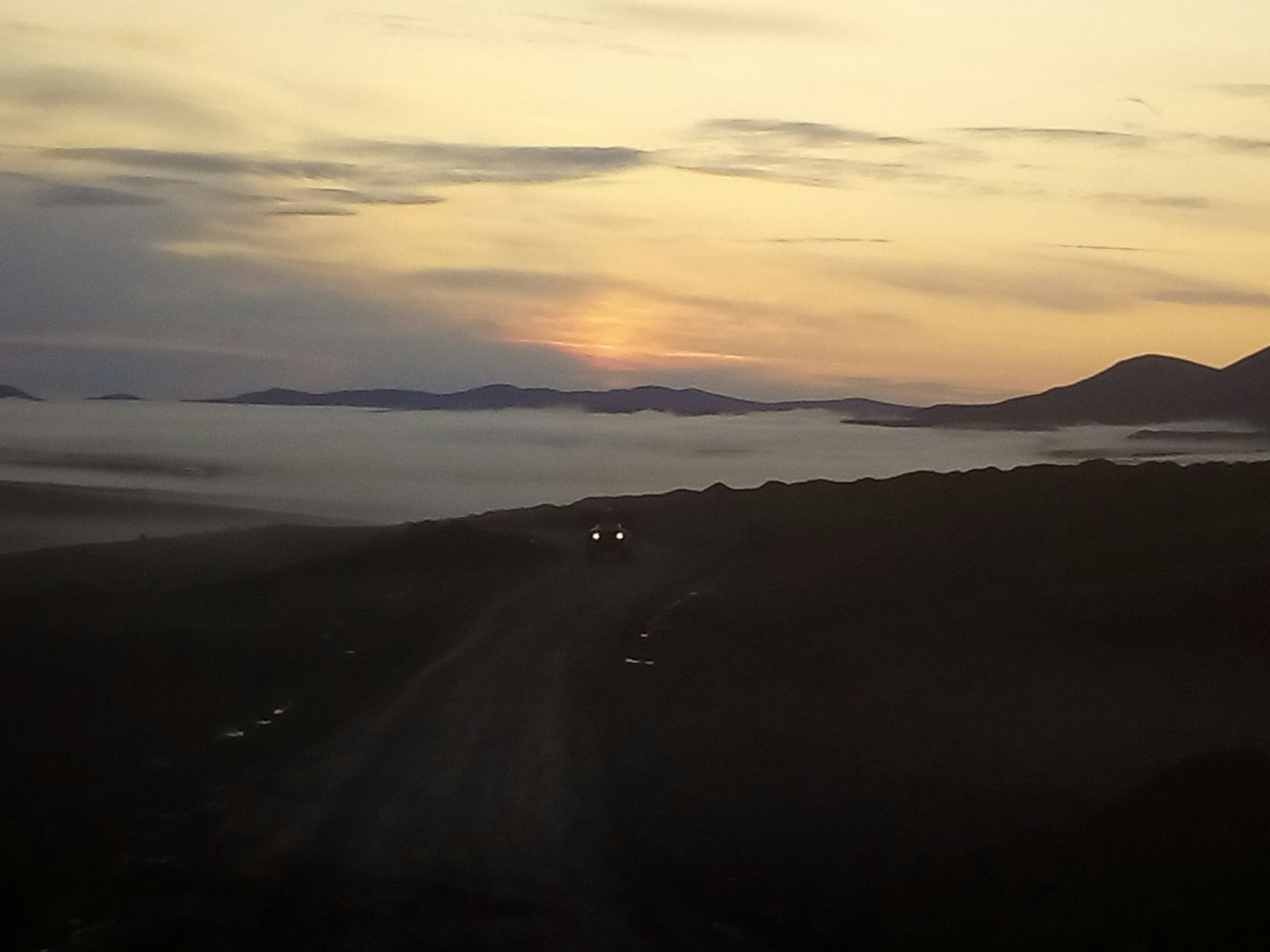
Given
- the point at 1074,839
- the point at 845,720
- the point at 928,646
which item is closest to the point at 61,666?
the point at 845,720

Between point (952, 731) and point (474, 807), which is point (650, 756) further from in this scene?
point (952, 731)

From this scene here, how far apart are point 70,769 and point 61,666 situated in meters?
8.34

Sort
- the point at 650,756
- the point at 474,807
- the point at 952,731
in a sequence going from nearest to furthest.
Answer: the point at 474,807 < the point at 650,756 < the point at 952,731

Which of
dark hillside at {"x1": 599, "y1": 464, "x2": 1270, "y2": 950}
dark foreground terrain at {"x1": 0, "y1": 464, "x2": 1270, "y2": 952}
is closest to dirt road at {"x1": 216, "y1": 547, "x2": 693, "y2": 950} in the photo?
dark foreground terrain at {"x1": 0, "y1": 464, "x2": 1270, "y2": 952}

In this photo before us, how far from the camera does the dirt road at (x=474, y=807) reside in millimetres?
12979

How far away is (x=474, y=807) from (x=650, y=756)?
164 inches

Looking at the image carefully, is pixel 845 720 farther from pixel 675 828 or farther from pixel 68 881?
pixel 68 881

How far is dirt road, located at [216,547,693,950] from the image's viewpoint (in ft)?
42.6

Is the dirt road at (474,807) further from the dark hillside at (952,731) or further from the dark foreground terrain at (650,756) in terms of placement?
the dark hillside at (952,731)

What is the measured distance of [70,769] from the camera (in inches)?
733

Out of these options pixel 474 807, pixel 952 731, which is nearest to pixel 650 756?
pixel 474 807

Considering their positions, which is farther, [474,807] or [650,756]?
[650,756]

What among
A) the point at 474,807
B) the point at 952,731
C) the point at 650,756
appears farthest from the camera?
the point at 952,731

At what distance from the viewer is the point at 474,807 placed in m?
16.8
